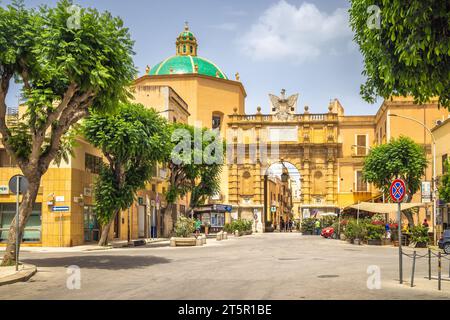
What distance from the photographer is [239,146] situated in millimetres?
75562

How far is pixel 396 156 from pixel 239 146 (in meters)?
31.2

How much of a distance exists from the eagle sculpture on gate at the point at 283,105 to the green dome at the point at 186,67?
861 cm

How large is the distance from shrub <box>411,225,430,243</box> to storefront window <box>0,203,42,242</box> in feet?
71.2

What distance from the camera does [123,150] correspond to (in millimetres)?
31297

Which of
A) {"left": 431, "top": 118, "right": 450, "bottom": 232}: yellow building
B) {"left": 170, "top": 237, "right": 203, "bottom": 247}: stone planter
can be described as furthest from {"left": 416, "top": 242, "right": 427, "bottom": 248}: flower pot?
{"left": 170, "top": 237, "right": 203, "bottom": 247}: stone planter

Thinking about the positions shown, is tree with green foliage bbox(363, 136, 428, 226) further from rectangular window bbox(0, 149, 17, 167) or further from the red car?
rectangular window bbox(0, 149, 17, 167)

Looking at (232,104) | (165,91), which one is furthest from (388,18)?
(232,104)

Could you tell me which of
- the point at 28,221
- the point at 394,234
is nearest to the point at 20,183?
the point at 28,221

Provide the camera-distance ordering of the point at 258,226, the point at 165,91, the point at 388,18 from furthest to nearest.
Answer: the point at 258,226
the point at 165,91
the point at 388,18

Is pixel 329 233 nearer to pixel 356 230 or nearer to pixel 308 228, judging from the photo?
pixel 308 228

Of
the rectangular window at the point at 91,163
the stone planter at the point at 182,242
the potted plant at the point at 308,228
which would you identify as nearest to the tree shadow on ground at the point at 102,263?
the stone planter at the point at 182,242

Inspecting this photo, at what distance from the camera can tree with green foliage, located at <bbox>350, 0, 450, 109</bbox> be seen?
423 inches

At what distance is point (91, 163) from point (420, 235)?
20759 mm
